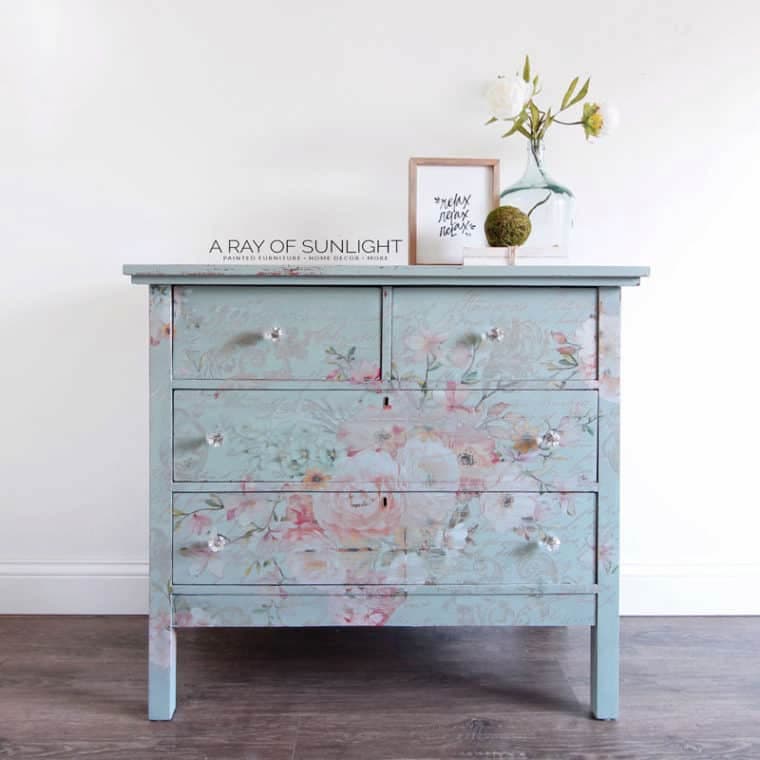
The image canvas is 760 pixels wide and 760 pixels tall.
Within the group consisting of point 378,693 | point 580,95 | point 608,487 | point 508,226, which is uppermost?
point 580,95

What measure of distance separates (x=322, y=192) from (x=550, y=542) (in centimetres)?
113

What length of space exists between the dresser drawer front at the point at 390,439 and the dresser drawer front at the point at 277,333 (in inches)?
1.9

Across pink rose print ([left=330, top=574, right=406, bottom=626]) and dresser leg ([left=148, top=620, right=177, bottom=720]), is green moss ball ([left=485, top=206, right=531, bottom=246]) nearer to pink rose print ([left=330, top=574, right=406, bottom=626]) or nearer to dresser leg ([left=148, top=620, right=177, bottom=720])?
pink rose print ([left=330, top=574, right=406, bottom=626])

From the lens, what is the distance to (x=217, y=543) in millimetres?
1219

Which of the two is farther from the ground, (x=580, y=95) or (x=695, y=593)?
(x=580, y=95)

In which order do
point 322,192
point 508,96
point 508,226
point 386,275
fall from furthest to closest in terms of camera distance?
1. point 322,192
2. point 508,96
3. point 508,226
4. point 386,275

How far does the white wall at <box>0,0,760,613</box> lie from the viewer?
172cm

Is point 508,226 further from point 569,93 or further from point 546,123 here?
point 569,93

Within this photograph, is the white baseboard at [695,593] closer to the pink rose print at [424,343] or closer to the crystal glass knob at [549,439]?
the crystal glass knob at [549,439]

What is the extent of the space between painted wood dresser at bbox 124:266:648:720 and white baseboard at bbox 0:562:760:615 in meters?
0.59

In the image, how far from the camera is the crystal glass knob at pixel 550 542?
123cm

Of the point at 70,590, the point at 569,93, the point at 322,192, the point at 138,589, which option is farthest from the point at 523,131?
the point at 70,590

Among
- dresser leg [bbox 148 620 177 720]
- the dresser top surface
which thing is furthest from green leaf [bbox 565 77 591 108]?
dresser leg [bbox 148 620 177 720]

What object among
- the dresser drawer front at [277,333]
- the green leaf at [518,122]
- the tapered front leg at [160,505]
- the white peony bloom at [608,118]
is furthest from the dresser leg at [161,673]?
the white peony bloom at [608,118]
